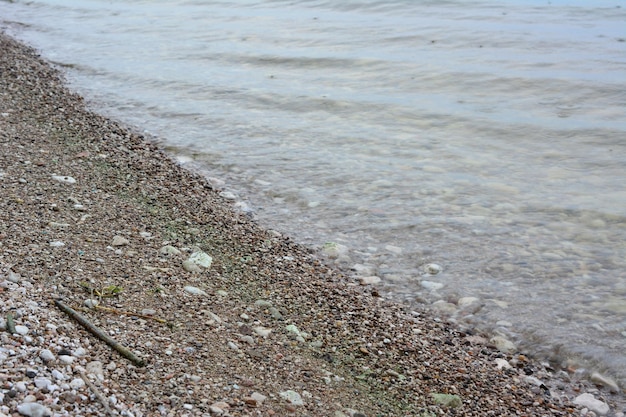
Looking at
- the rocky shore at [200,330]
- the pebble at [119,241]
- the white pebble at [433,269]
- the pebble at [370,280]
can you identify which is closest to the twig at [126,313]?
the rocky shore at [200,330]

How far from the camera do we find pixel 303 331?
13.7ft

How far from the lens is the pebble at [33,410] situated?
2.56 m

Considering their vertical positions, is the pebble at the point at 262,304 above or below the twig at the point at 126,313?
below

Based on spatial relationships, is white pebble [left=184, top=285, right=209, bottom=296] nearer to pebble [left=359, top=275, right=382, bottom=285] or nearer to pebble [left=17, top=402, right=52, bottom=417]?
pebble [left=359, top=275, right=382, bottom=285]

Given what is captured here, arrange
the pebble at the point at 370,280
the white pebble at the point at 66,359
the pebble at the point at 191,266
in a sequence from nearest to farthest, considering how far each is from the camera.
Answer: the white pebble at the point at 66,359
the pebble at the point at 191,266
the pebble at the point at 370,280

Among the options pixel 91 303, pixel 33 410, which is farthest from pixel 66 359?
pixel 91 303

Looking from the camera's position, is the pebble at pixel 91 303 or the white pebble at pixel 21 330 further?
the pebble at pixel 91 303

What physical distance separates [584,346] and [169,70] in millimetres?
9714

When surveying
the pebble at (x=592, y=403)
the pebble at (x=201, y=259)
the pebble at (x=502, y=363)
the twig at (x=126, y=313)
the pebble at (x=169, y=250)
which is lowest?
the pebble at (x=592, y=403)

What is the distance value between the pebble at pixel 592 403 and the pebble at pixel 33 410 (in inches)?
114

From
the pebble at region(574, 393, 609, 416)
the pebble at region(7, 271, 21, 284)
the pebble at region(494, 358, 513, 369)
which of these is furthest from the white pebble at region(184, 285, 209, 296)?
the pebble at region(574, 393, 609, 416)

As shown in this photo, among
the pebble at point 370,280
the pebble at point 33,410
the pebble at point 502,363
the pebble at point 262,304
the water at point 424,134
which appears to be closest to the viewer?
the pebble at point 33,410

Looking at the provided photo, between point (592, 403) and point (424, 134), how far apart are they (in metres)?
5.58

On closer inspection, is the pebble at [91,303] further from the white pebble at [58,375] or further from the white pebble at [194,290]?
the white pebble at [58,375]
